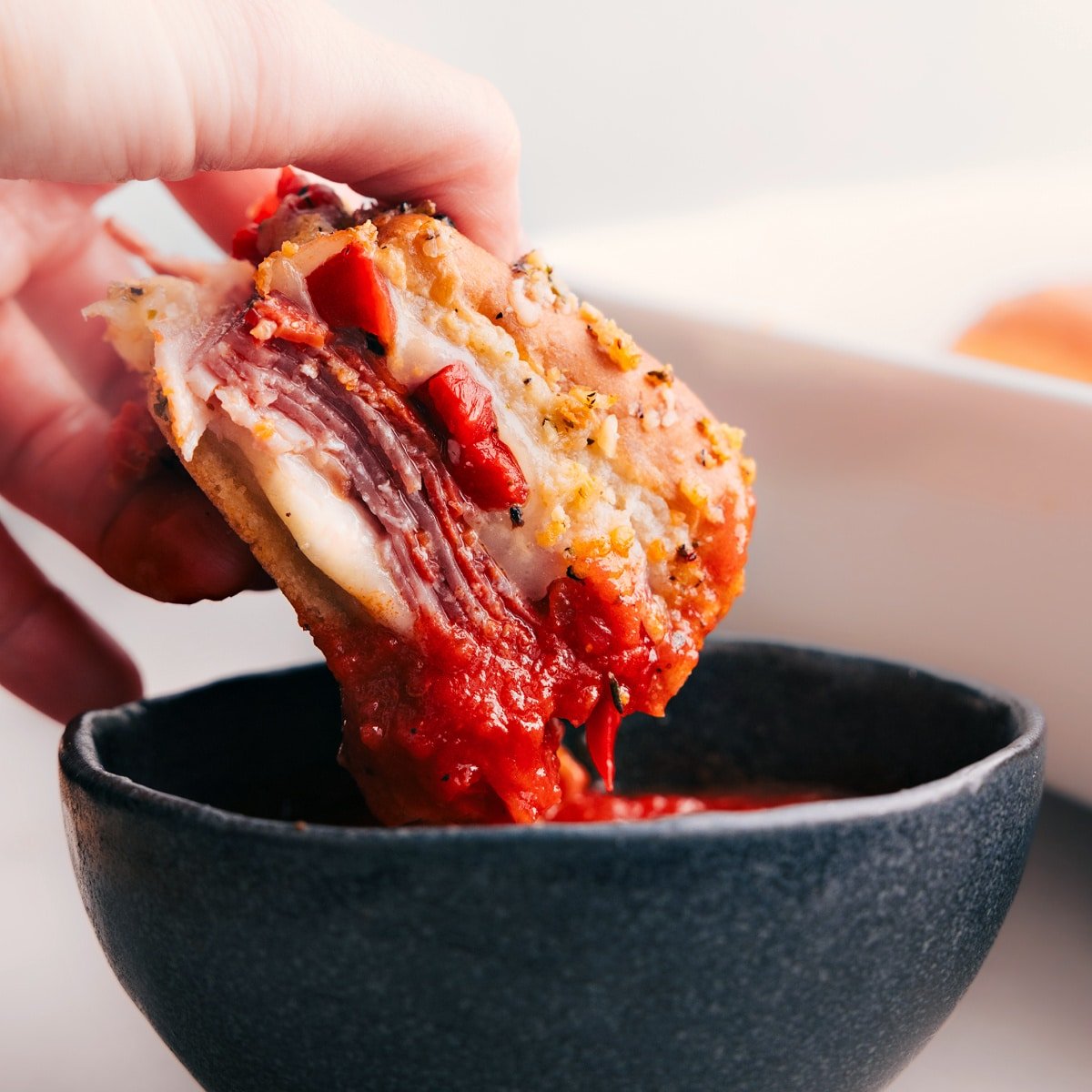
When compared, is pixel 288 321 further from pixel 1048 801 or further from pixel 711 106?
pixel 711 106

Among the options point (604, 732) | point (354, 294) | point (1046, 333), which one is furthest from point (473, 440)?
point (1046, 333)

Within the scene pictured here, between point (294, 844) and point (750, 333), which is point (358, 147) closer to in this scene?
point (294, 844)

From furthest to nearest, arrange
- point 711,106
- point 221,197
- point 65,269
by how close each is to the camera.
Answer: point 711,106 → point 65,269 → point 221,197

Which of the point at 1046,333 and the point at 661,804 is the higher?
the point at 1046,333

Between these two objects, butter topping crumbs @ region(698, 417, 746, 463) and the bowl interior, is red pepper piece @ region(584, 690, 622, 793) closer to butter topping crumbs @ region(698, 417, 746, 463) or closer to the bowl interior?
butter topping crumbs @ region(698, 417, 746, 463)

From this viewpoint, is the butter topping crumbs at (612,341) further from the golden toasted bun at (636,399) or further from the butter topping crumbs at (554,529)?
the butter topping crumbs at (554,529)

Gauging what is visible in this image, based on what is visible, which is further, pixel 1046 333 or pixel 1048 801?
pixel 1046 333

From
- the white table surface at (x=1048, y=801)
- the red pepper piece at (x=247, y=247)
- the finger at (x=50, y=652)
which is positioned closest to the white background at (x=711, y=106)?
the white table surface at (x=1048, y=801)
